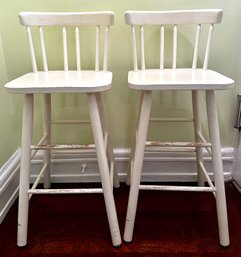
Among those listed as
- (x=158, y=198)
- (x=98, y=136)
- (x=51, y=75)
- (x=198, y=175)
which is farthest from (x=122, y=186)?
(x=51, y=75)

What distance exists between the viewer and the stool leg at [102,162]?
73 centimetres

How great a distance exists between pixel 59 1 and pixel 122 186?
32.5 inches

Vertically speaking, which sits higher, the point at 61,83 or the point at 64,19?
the point at 64,19

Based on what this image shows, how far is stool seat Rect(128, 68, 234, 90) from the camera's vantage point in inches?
27.0

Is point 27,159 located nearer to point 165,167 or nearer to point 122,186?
point 122,186

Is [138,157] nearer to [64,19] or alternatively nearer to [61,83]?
[61,83]

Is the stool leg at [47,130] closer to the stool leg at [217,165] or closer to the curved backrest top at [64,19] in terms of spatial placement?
the curved backrest top at [64,19]

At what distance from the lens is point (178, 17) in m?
0.90

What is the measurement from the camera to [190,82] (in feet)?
2.28

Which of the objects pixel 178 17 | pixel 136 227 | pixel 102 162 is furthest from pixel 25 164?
pixel 178 17

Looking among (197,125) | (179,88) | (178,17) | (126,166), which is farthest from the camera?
(126,166)

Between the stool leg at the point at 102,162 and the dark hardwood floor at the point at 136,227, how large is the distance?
7 centimetres

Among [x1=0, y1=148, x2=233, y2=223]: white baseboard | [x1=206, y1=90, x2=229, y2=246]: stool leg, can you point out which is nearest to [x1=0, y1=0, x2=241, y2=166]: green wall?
[x1=0, y1=148, x2=233, y2=223]: white baseboard

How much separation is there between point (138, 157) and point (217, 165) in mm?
244
